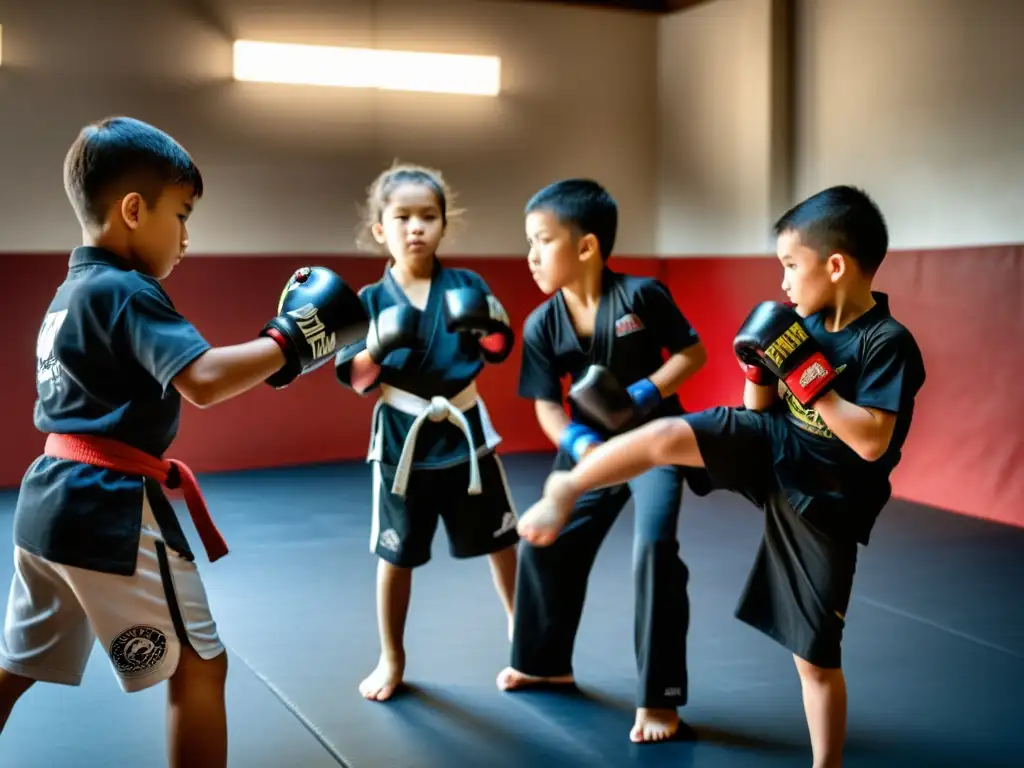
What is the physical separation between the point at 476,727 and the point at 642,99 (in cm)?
470

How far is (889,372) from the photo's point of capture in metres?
1.90

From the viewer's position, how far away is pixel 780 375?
1892mm

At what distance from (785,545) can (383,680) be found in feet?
3.45

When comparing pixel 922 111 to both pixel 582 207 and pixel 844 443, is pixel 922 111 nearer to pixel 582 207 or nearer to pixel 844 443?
pixel 582 207

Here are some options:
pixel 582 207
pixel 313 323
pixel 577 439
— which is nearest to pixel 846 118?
pixel 582 207

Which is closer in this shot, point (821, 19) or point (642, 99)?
point (821, 19)

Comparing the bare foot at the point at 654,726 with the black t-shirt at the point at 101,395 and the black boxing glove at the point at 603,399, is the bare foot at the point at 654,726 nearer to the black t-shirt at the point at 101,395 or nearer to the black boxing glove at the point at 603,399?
the black boxing glove at the point at 603,399

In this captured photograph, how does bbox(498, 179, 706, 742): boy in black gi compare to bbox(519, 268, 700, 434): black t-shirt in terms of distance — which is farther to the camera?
bbox(519, 268, 700, 434): black t-shirt

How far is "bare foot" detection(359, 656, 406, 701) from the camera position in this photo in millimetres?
2594

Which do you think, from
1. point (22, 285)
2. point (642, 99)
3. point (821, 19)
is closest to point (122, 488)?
point (22, 285)

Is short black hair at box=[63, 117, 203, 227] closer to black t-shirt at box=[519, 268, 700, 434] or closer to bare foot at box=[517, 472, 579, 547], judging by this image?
bare foot at box=[517, 472, 579, 547]

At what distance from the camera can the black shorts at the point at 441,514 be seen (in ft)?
8.59

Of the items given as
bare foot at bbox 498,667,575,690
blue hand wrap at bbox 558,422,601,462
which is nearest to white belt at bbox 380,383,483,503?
blue hand wrap at bbox 558,422,601,462

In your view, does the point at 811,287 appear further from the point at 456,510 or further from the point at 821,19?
the point at 821,19
